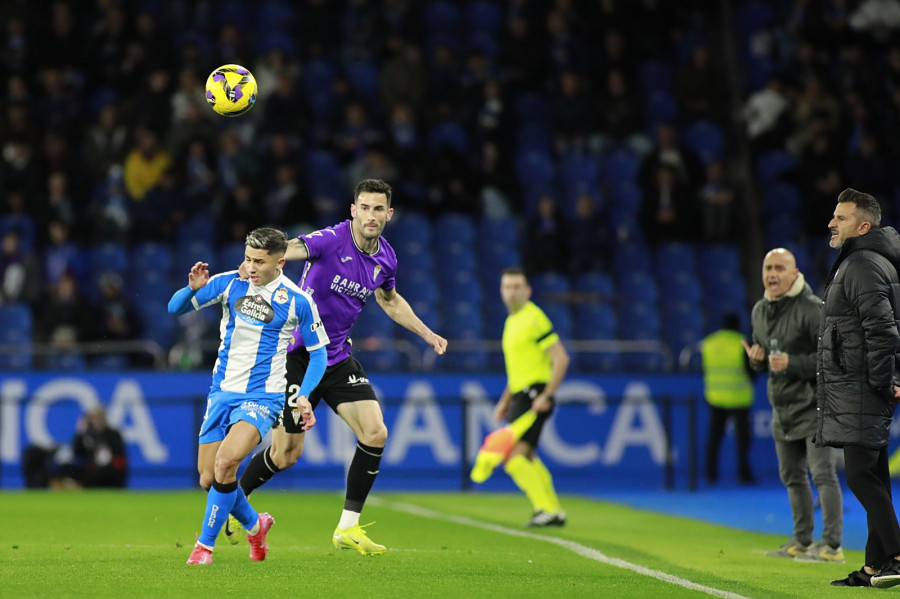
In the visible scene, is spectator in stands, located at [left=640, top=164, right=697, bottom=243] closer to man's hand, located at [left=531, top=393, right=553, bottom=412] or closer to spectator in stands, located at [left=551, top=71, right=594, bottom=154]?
spectator in stands, located at [left=551, top=71, right=594, bottom=154]

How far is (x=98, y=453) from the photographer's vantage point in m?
17.0

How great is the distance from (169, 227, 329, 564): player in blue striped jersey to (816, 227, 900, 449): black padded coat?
10.5 ft

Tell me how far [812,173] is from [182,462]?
11036mm

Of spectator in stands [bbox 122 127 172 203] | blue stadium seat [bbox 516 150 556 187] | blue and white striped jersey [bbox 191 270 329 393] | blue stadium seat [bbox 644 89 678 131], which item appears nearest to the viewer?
blue and white striped jersey [bbox 191 270 329 393]

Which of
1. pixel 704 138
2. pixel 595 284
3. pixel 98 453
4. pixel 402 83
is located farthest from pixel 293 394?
pixel 704 138

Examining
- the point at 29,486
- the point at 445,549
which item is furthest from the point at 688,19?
the point at 445,549

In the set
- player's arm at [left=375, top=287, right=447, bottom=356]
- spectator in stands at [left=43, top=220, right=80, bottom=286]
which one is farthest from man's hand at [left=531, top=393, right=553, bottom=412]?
spectator in stands at [left=43, top=220, right=80, bottom=286]

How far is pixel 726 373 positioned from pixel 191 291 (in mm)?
11320

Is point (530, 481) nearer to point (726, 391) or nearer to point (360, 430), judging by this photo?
point (360, 430)

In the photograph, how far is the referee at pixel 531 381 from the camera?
489 inches

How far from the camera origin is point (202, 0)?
918 inches

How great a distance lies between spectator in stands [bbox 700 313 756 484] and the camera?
18016mm

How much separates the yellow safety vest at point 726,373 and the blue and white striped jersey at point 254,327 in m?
10.6

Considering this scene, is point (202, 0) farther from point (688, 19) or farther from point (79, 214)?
point (688, 19)
